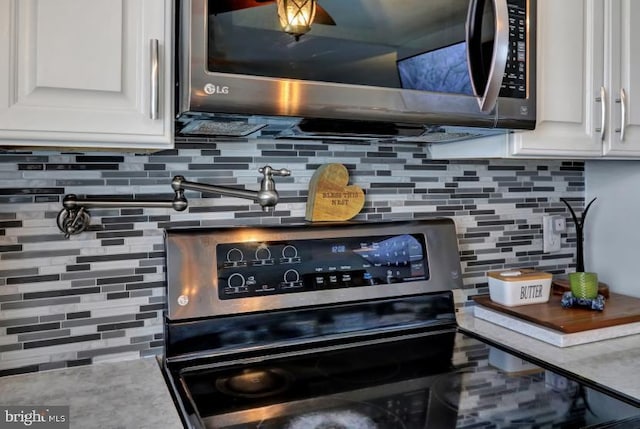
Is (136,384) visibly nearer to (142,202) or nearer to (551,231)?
(142,202)

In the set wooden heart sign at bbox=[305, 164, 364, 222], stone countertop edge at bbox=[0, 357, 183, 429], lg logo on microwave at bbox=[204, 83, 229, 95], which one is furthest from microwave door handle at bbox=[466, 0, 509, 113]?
stone countertop edge at bbox=[0, 357, 183, 429]

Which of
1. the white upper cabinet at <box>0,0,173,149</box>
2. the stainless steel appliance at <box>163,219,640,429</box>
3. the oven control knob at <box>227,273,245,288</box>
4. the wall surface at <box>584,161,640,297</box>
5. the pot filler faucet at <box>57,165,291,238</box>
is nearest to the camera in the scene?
the white upper cabinet at <box>0,0,173,149</box>

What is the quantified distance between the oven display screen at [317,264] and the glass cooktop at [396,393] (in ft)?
0.51

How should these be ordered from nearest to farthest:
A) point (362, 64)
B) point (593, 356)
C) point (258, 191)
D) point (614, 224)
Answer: point (362, 64) < point (258, 191) < point (593, 356) < point (614, 224)

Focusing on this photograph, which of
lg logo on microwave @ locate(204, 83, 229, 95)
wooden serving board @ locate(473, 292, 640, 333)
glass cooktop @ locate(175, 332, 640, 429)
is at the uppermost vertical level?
lg logo on microwave @ locate(204, 83, 229, 95)

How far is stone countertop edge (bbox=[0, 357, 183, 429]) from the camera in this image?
817mm

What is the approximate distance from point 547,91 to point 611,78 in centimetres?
21

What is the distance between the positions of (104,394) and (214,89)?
1.89 ft

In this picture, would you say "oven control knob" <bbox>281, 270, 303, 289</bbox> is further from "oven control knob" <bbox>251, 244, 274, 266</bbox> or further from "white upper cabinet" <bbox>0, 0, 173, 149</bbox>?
"white upper cabinet" <bbox>0, 0, 173, 149</bbox>

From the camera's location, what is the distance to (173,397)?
915mm

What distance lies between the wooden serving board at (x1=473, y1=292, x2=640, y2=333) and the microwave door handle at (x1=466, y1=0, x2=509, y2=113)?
0.56m

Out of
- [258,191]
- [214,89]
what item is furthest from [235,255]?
[214,89]

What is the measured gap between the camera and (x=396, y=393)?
0.95 m

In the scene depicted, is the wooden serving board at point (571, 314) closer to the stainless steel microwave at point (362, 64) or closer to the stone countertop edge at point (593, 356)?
the stone countertop edge at point (593, 356)
